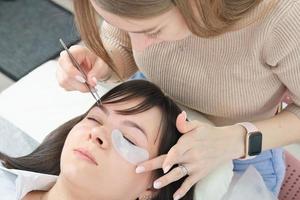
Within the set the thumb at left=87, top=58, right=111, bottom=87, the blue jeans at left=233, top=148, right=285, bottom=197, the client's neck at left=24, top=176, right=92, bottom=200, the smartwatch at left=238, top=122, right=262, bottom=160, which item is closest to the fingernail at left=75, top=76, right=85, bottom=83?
the thumb at left=87, top=58, right=111, bottom=87

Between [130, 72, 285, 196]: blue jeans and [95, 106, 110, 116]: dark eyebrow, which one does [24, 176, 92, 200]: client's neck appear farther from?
[130, 72, 285, 196]: blue jeans

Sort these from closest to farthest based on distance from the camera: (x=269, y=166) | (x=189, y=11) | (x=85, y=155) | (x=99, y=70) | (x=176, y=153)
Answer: (x=189, y=11) → (x=176, y=153) → (x=85, y=155) → (x=99, y=70) → (x=269, y=166)

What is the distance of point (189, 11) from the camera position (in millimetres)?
818

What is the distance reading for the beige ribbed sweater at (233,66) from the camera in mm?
1007

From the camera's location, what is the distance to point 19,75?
2.33 m

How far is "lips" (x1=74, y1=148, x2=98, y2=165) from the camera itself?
110 cm

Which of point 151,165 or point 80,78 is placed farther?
point 80,78

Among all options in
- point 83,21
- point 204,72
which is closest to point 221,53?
point 204,72

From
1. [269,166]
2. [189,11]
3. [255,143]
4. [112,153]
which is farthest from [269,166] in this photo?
[189,11]

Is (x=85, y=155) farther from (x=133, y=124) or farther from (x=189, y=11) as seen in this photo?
(x=189, y=11)

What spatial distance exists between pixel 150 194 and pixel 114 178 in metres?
0.14

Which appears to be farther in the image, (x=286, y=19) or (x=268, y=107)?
(x=268, y=107)

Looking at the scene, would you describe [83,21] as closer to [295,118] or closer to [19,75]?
[295,118]

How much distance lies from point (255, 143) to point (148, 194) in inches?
11.7
